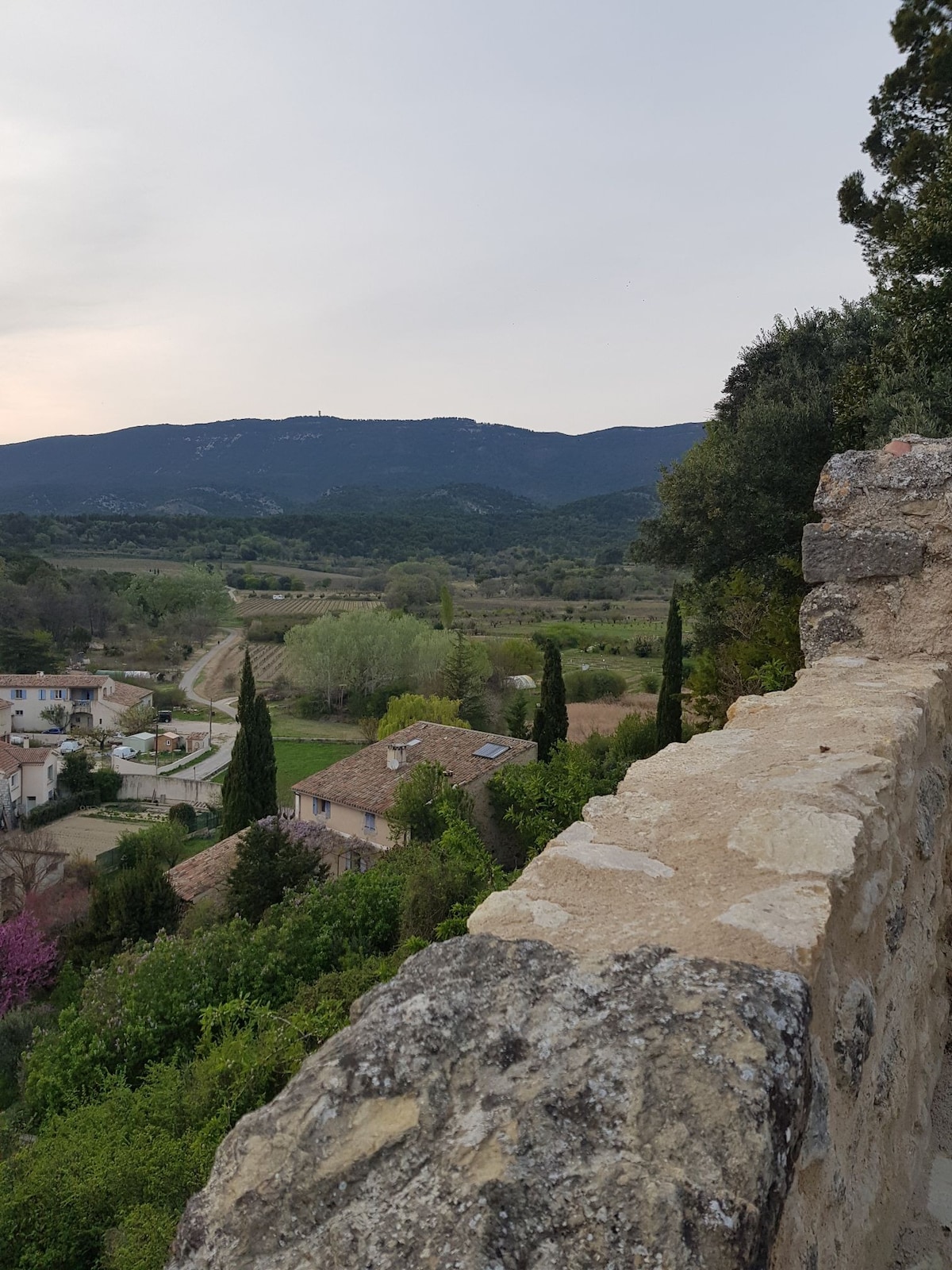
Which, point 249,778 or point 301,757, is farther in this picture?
point 301,757

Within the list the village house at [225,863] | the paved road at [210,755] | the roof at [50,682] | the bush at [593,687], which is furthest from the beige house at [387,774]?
the roof at [50,682]

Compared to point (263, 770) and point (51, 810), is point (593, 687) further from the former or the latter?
point (51, 810)

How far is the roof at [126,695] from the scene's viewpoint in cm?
4425

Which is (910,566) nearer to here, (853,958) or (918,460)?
(918,460)

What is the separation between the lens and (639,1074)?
126cm

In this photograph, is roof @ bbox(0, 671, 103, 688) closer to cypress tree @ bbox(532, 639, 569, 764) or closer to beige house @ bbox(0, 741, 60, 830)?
beige house @ bbox(0, 741, 60, 830)

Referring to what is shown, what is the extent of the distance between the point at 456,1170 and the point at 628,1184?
231mm

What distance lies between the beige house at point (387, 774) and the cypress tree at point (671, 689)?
4.29 meters

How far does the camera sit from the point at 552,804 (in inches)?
519

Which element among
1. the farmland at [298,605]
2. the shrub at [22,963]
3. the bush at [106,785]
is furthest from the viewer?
the farmland at [298,605]

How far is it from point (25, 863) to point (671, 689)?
55.9ft

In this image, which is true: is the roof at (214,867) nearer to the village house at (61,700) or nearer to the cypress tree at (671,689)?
the cypress tree at (671,689)

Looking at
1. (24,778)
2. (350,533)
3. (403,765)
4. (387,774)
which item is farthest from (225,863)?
(350,533)

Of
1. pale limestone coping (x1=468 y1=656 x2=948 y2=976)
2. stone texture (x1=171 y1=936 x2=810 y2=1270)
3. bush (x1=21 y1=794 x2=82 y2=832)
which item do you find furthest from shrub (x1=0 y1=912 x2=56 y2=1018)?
stone texture (x1=171 y1=936 x2=810 y2=1270)
